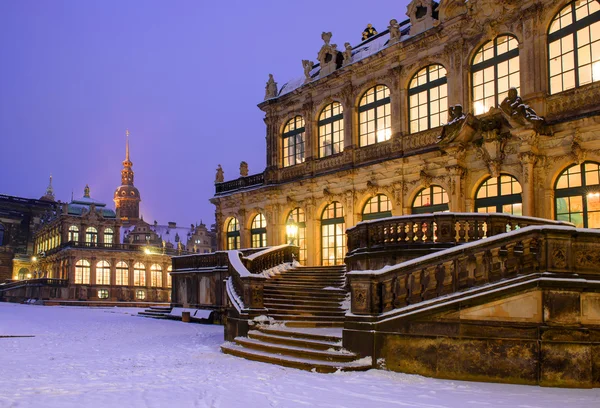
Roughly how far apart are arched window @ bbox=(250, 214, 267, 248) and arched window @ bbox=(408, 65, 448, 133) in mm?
11607

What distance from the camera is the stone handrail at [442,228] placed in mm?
14758

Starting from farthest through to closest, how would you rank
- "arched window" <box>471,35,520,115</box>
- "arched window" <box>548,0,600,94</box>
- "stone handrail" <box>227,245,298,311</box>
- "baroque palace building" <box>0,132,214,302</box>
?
"baroque palace building" <box>0,132,214,302</box>
"arched window" <box>471,35,520,115</box>
"arched window" <box>548,0,600,94</box>
"stone handrail" <box>227,245,298,311</box>

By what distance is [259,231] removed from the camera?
33.3 meters

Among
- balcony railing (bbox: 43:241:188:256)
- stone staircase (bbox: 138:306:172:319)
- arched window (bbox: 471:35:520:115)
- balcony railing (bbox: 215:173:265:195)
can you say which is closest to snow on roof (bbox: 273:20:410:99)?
arched window (bbox: 471:35:520:115)

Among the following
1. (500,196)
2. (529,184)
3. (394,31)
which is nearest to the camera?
(529,184)

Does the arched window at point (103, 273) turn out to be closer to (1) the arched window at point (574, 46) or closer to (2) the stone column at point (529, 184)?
(2) the stone column at point (529, 184)

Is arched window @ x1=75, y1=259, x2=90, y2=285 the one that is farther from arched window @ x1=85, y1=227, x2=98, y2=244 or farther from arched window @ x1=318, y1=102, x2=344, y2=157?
arched window @ x1=318, y1=102, x2=344, y2=157

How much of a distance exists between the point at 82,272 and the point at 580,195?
5551cm

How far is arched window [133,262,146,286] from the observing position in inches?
2581

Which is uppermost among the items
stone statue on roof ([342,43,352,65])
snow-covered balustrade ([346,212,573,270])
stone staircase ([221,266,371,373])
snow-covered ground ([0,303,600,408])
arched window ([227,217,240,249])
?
stone statue on roof ([342,43,352,65])

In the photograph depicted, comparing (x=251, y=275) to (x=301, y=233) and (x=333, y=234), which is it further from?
(x=301, y=233)

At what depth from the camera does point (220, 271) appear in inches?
1032

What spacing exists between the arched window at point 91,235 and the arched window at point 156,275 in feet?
27.7

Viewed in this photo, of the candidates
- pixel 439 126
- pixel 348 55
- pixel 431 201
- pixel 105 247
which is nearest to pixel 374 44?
pixel 348 55
